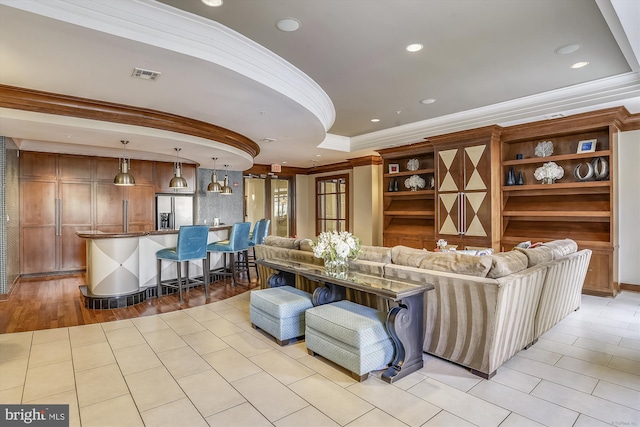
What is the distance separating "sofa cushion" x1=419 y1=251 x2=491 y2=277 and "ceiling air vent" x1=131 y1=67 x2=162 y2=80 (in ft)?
9.78

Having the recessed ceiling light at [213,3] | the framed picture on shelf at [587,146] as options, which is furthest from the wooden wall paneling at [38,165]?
the framed picture on shelf at [587,146]

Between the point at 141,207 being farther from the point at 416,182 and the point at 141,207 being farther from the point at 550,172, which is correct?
the point at 550,172

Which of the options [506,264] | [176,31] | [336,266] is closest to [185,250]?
[336,266]

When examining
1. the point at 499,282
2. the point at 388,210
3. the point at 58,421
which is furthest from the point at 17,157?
the point at 499,282

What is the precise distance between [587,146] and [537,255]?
3.05m

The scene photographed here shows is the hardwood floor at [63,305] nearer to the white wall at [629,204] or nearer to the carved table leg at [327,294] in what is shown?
the carved table leg at [327,294]

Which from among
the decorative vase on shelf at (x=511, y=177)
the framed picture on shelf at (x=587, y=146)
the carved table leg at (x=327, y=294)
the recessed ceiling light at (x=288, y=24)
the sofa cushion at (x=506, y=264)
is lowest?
the carved table leg at (x=327, y=294)

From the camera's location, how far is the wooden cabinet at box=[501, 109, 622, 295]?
466cm

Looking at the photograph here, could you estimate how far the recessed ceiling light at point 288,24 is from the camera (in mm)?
2768

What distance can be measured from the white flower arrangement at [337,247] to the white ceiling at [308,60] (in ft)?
5.64

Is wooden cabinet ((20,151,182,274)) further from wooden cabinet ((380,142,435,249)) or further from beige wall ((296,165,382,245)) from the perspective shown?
wooden cabinet ((380,142,435,249))

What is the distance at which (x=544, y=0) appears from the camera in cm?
261

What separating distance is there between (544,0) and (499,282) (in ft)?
7.33

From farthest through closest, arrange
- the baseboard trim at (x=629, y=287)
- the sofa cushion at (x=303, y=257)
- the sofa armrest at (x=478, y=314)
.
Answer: the baseboard trim at (x=629, y=287) → the sofa cushion at (x=303, y=257) → the sofa armrest at (x=478, y=314)
